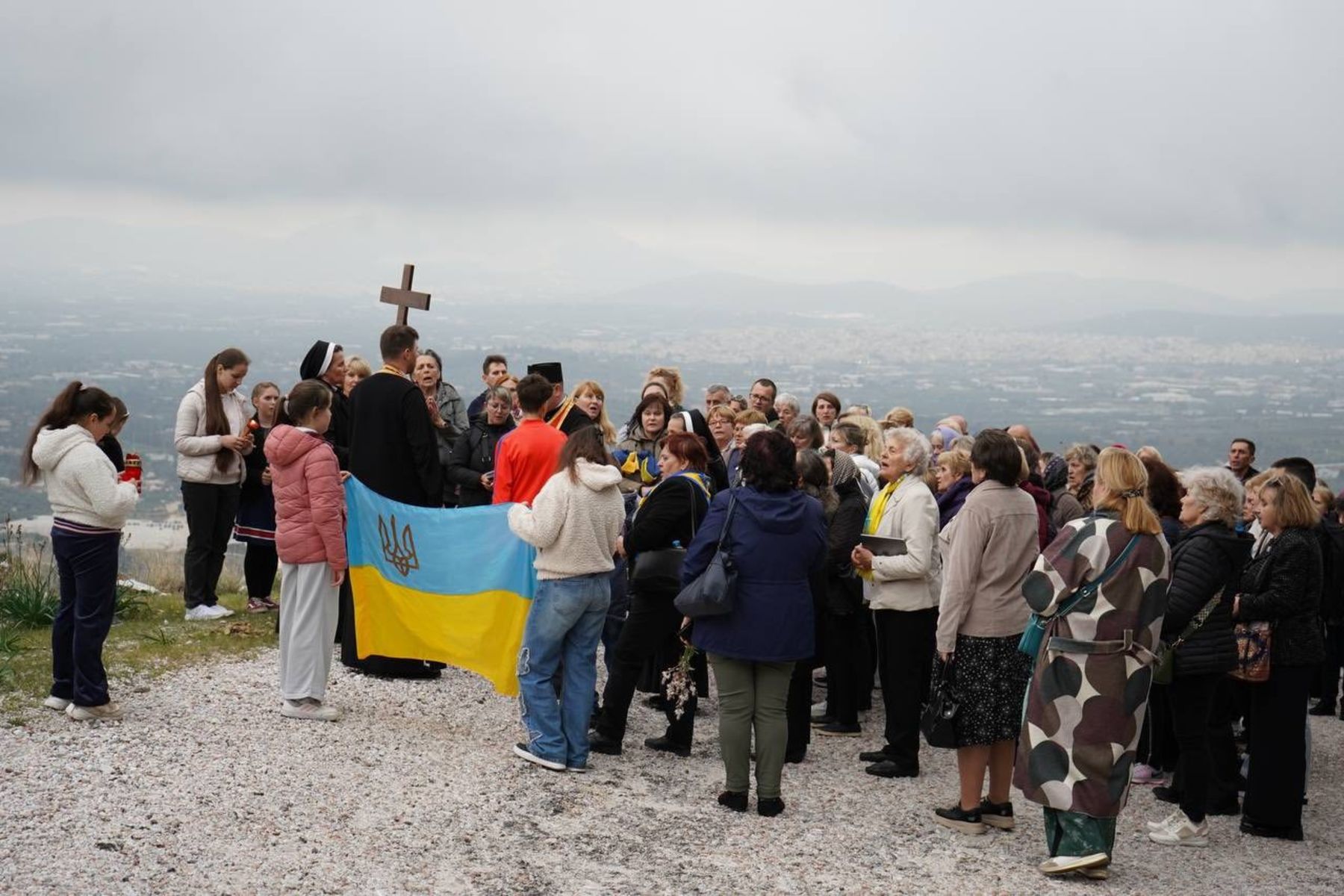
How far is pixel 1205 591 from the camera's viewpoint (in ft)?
22.6

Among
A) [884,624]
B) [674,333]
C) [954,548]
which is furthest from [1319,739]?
[674,333]

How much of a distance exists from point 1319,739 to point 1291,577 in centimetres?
346

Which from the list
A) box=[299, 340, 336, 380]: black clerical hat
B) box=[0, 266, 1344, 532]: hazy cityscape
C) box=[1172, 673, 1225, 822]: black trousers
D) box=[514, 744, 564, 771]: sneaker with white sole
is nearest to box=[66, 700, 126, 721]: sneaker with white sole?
box=[514, 744, 564, 771]: sneaker with white sole

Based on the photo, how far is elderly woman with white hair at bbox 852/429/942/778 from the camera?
314 inches

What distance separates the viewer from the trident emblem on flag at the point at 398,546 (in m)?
8.48

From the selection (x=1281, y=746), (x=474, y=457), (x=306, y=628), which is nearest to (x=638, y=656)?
(x=306, y=628)

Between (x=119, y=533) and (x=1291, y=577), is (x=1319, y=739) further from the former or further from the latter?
(x=119, y=533)

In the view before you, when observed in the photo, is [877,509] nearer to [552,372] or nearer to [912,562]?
[912,562]

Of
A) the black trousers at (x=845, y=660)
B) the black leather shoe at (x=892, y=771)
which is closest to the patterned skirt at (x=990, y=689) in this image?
the black leather shoe at (x=892, y=771)

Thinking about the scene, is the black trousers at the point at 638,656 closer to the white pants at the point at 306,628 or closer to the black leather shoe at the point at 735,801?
the black leather shoe at the point at 735,801

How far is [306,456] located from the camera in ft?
26.2

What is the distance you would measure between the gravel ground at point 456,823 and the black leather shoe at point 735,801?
120 millimetres

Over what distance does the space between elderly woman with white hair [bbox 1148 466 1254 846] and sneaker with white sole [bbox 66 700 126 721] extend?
625 cm

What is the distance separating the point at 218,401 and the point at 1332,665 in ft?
31.7
